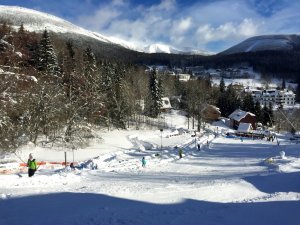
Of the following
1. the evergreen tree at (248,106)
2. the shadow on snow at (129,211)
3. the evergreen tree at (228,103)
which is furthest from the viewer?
the evergreen tree at (228,103)

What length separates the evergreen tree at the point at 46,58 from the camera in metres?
48.8

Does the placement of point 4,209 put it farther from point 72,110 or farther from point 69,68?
point 69,68

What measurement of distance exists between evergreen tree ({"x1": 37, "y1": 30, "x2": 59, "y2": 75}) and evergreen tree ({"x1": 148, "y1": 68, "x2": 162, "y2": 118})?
35596 millimetres

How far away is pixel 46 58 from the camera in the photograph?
→ 49.8 meters

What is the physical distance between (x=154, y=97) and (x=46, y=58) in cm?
3890

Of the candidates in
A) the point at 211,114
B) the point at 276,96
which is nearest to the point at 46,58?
the point at 211,114

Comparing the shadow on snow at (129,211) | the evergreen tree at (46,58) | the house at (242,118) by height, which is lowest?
the shadow on snow at (129,211)

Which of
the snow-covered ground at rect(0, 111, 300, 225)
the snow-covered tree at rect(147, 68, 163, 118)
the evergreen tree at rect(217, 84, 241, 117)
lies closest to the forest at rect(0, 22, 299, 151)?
the snow-covered tree at rect(147, 68, 163, 118)

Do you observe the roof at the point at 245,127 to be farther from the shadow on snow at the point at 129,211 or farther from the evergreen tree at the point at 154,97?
the shadow on snow at the point at 129,211

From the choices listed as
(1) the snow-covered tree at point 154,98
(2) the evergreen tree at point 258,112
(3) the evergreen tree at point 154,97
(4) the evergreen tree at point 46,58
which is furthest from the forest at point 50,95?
(2) the evergreen tree at point 258,112

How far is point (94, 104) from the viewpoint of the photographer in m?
50.8

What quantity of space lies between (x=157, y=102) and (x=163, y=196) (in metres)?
69.5

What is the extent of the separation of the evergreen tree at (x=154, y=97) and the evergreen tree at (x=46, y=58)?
35596 mm

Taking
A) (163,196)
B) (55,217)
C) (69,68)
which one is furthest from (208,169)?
(69,68)
